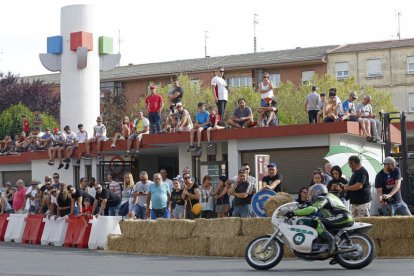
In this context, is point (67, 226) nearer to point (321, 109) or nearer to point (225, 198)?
point (225, 198)

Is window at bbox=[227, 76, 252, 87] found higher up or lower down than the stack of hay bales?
higher up

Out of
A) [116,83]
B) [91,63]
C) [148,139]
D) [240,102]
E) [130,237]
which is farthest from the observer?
[116,83]

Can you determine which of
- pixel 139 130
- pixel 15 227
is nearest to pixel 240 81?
pixel 139 130

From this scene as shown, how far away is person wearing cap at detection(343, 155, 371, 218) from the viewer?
16663 millimetres

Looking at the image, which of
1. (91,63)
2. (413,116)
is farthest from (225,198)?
(413,116)

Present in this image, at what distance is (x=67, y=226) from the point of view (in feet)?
80.2

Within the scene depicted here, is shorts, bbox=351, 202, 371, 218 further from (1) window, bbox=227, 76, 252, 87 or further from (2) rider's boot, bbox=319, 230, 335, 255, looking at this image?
(1) window, bbox=227, 76, 252, 87

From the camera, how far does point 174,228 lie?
1948 centimetres

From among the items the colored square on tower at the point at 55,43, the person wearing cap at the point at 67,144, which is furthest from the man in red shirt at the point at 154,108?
the colored square on tower at the point at 55,43

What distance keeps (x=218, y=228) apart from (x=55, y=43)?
21620 mm

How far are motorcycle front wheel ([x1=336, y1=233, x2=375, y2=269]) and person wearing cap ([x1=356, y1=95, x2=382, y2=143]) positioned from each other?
39.4 feet

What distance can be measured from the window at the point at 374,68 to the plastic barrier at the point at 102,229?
191 ft

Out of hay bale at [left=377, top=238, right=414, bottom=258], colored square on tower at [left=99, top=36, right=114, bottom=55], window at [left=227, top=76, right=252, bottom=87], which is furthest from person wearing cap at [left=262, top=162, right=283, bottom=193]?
window at [left=227, top=76, right=252, bottom=87]

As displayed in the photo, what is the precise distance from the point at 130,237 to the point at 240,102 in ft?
23.4
